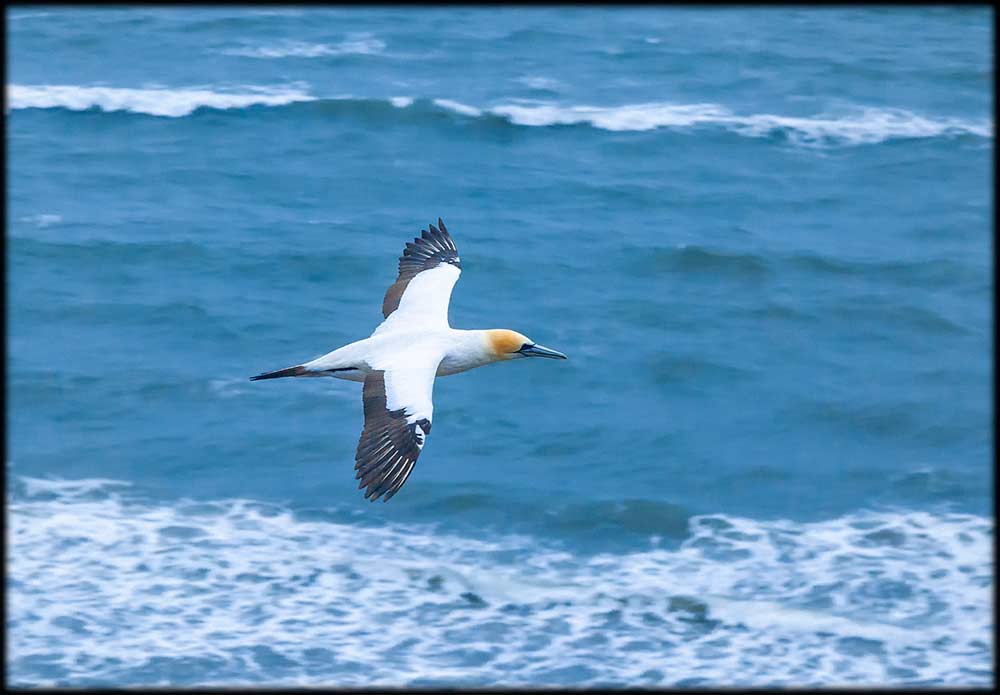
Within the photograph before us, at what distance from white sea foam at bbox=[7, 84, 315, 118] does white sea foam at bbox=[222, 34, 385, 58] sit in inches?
116

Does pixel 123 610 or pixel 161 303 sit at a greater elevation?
pixel 161 303

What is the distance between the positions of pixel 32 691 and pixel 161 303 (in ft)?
28.4

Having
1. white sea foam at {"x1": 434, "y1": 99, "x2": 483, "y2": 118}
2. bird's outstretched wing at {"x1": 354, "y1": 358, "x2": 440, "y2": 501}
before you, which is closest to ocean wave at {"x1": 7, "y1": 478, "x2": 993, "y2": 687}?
bird's outstretched wing at {"x1": 354, "y1": 358, "x2": 440, "y2": 501}

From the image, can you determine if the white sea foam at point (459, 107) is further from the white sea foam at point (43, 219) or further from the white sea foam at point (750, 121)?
the white sea foam at point (43, 219)

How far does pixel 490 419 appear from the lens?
73.9ft

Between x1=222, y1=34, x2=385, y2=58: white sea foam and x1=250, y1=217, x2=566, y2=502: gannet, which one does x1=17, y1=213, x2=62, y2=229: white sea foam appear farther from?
x1=250, y1=217, x2=566, y2=502: gannet

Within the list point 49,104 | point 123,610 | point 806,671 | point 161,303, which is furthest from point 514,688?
point 49,104

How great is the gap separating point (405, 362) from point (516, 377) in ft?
Answer: 36.1

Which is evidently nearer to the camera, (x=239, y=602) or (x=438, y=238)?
(x=438, y=238)

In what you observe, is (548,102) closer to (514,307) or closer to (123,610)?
(514,307)

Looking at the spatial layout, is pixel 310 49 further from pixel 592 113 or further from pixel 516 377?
pixel 516 377

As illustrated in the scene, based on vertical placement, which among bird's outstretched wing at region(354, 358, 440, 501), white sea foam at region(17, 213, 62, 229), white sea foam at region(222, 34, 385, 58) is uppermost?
white sea foam at region(222, 34, 385, 58)

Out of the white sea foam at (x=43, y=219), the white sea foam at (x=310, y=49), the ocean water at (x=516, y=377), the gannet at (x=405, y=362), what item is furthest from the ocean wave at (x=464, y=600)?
the white sea foam at (x=310, y=49)

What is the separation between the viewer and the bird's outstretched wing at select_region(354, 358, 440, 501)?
38.2ft
